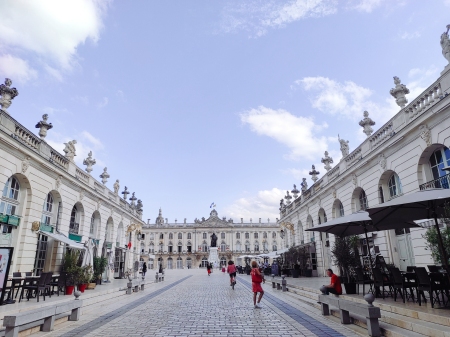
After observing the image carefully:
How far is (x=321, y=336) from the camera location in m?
6.23

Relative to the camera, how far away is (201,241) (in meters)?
94.6

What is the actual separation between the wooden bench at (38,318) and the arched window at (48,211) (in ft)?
29.5

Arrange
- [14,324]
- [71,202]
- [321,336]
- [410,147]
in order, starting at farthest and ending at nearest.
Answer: [71,202] < [410,147] < [321,336] < [14,324]

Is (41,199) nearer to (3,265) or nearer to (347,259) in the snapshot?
(3,265)

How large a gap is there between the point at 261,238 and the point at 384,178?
265 feet

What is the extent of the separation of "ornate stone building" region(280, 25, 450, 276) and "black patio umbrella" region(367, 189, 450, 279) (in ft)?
2.88

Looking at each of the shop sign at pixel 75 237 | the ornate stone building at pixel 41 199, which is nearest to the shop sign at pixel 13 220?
the ornate stone building at pixel 41 199

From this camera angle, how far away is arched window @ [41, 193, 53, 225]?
1589 cm

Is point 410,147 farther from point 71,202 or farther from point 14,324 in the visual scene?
point 71,202

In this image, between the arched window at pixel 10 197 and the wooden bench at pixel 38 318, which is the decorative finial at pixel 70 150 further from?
the wooden bench at pixel 38 318

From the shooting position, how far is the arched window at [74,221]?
18.9 m

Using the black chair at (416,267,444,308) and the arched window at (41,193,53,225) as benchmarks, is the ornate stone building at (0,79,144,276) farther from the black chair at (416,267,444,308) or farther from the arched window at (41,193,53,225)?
the black chair at (416,267,444,308)

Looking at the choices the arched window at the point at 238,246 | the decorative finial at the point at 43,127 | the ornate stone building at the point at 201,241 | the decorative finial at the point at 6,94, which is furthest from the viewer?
the arched window at the point at 238,246

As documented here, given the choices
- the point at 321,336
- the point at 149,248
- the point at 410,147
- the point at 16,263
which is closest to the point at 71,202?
the point at 16,263
